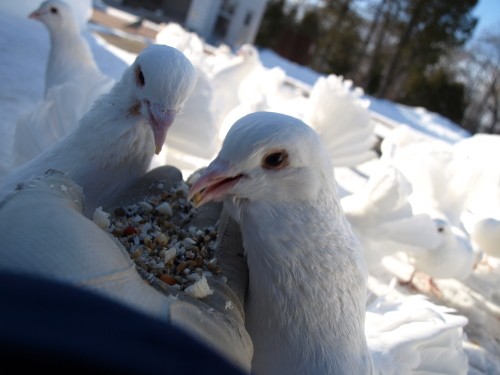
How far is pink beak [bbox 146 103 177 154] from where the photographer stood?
1573mm

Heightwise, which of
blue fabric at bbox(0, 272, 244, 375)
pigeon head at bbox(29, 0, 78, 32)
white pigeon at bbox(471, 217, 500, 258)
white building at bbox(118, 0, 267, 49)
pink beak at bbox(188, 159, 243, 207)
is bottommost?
white pigeon at bbox(471, 217, 500, 258)

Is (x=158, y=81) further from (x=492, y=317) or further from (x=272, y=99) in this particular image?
(x=272, y=99)

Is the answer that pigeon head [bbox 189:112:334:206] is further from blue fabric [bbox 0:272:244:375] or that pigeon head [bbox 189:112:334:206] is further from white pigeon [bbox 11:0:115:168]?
white pigeon [bbox 11:0:115:168]

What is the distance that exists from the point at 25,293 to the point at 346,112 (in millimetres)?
3428

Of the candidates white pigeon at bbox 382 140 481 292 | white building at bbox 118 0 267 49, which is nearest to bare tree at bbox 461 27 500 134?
white building at bbox 118 0 267 49

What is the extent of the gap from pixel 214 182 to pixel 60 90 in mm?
2029

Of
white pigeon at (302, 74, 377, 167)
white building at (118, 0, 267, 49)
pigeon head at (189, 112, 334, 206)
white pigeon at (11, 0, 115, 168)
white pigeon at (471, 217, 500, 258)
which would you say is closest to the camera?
pigeon head at (189, 112, 334, 206)

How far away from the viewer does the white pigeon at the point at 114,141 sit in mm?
1647

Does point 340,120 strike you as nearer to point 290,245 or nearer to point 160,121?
point 160,121

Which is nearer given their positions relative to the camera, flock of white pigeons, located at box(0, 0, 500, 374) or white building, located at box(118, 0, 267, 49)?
flock of white pigeons, located at box(0, 0, 500, 374)

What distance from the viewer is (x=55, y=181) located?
1108 mm

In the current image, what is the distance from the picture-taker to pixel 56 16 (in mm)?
3697

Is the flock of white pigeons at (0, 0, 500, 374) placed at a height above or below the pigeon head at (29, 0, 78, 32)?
below

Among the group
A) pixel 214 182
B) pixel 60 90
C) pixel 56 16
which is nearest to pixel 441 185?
pixel 60 90
